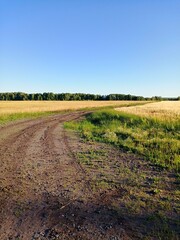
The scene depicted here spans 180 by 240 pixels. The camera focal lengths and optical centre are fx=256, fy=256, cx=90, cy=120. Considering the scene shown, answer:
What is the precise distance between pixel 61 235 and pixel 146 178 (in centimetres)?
405

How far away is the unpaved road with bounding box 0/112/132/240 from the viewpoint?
4676mm

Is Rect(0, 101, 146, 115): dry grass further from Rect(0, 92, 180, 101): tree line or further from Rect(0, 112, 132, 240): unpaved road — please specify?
Rect(0, 92, 180, 101): tree line

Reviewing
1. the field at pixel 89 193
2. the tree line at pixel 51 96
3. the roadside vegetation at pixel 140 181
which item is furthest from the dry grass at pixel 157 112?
the tree line at pixel 51 96

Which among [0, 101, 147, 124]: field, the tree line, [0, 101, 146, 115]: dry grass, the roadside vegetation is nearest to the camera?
the roadside vegetation

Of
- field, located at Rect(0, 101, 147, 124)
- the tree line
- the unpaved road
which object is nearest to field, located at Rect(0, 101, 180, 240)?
the unpaved road

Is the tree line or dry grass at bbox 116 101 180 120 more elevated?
the tree line

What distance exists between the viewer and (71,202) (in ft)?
19.5

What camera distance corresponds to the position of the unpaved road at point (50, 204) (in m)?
4.68

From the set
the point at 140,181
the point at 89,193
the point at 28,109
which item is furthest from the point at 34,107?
the point at 89,193

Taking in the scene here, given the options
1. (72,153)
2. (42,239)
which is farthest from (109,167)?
(42,239)

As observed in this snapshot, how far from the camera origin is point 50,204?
5.84 m

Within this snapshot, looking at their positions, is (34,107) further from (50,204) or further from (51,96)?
(51,96)

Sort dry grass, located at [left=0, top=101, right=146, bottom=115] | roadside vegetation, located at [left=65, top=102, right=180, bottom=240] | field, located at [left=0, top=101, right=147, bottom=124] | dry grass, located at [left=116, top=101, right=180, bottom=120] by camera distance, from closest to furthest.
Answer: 1. roadside vegetation, located at [left=65, top=102, right=180, bottom=240]
2. dry grass, located at [left=116, top=101, right=180, bottom=120]
3. field, located at [left=0, top=101, right=147, bottom=124]
4. dry grass, located at [left=0, top=101, right=146, bottom=115]

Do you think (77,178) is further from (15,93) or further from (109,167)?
(15,93)
